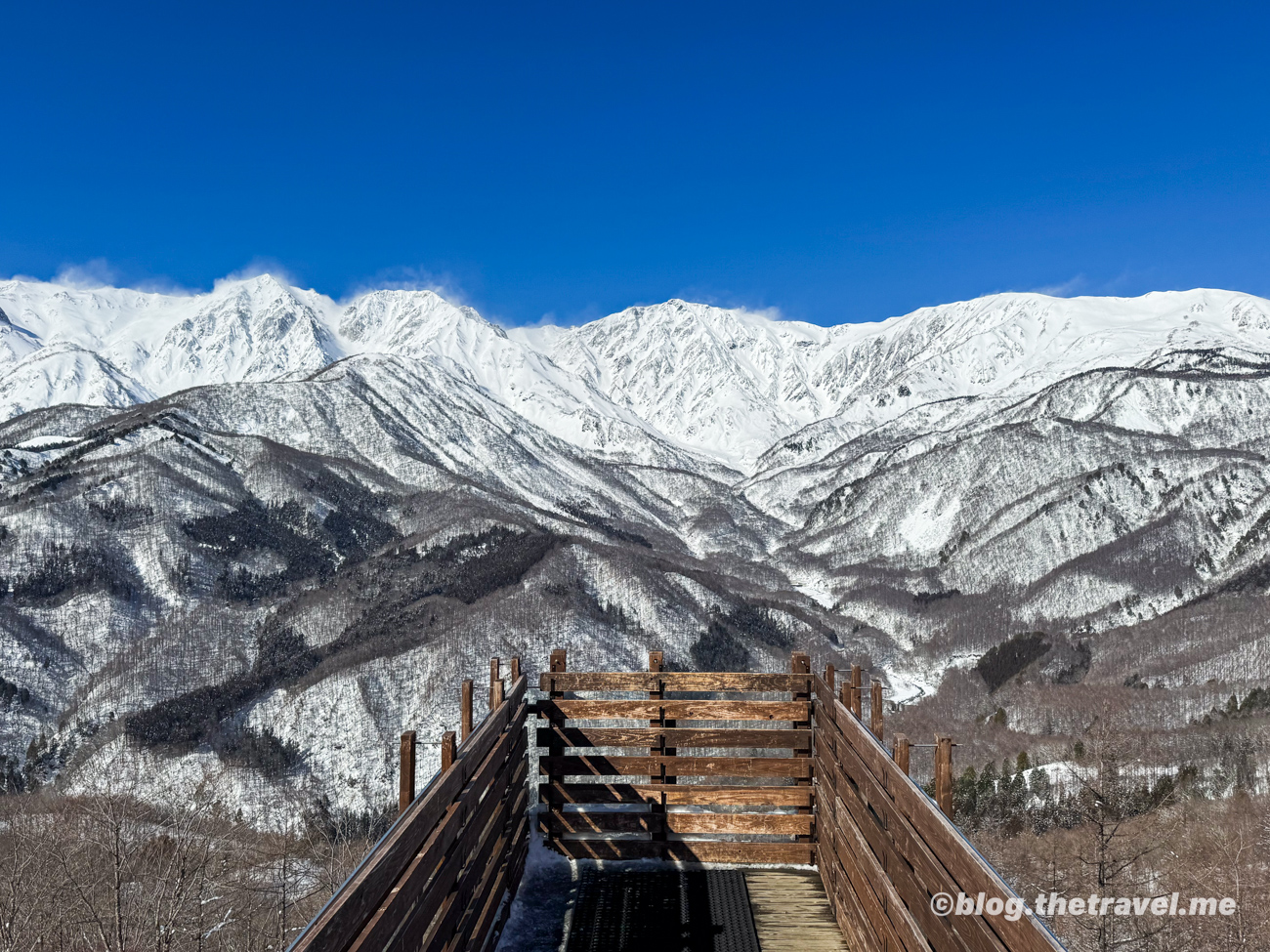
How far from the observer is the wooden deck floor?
9273 millimetres

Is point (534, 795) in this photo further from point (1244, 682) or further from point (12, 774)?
point (1244, 682)

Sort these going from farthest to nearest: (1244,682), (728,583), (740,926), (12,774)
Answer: (728,583) < (1244,682) < (12,774) < (740,926)

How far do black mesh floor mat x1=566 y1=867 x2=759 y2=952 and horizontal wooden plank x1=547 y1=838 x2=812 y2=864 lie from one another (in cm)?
24

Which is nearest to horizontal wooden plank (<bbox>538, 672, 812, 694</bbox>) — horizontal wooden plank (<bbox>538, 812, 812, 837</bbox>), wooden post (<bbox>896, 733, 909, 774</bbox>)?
horizontal wooden plank (<bbox>538, 812, 812, 837</bbox>)

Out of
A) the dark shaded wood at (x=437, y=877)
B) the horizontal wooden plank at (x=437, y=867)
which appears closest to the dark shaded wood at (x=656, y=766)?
the horizontal wooden plank at (x=437, y=867)

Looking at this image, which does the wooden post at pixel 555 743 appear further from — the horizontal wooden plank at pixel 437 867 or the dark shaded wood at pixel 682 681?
the horizontal wooden plank at pixel 437 867

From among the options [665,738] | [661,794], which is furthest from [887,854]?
[661,794]

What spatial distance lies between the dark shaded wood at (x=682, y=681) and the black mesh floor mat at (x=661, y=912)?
2.27 meters

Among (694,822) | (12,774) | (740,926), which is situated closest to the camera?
(740,926)

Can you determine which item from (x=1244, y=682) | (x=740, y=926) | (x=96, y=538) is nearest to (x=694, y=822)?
(x=740, y=926)

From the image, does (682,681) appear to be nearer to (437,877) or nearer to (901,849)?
(901,849)

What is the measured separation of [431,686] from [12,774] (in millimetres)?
41836

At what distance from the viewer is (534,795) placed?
1181 centimetres

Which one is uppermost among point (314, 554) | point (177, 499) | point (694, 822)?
point (177, 499)
